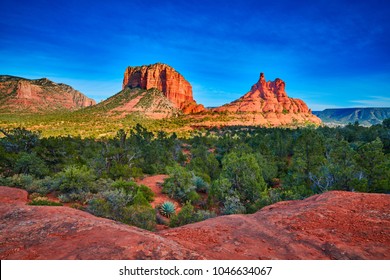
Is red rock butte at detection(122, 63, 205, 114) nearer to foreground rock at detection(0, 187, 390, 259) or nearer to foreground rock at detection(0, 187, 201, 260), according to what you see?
foreground rock at detection(0, 187, 201, 260)

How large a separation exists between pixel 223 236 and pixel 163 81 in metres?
156

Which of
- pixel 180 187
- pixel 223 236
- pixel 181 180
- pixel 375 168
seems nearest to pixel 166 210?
pixel 180 187

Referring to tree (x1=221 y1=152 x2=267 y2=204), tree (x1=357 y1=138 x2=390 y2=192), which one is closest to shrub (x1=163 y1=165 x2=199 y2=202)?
tree (x1=221 y1=152 x2=267 y2=204)

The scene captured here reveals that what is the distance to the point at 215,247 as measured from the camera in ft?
18.4

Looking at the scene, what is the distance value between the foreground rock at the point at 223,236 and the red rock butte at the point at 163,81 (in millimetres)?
143628

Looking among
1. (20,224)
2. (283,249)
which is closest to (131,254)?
(283,249)

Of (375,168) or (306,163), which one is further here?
(306,163)

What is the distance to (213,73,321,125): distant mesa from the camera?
13362cm

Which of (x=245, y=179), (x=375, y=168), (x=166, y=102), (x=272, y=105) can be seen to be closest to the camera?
(x=375, y=168)

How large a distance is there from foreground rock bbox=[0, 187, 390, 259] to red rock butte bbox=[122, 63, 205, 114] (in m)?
144

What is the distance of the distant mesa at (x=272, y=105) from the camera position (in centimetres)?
13362

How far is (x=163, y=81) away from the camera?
155 m

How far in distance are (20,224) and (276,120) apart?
12813cm

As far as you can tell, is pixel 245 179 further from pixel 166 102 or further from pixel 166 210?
pixel 166 102
